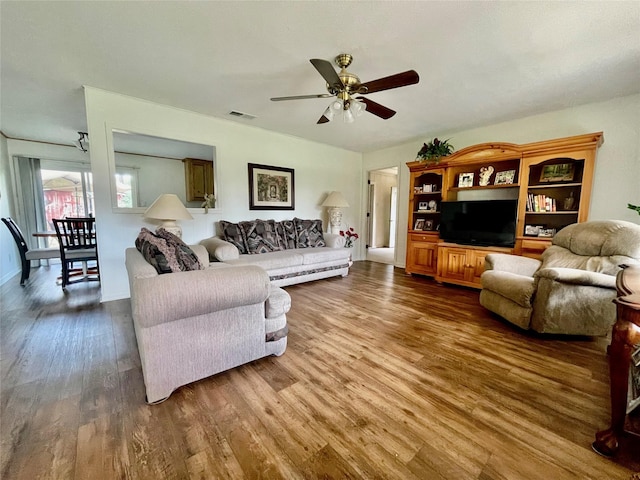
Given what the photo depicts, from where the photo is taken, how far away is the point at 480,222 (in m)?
3.70

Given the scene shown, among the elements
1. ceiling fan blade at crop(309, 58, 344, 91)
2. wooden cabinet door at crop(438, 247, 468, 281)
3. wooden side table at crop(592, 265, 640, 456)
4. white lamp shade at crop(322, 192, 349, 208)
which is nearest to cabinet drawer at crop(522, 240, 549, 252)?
wooden cabinet door at crop(438, 247, 468, 281)

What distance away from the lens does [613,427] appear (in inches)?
44.9

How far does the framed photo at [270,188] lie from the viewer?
4270 millimetres

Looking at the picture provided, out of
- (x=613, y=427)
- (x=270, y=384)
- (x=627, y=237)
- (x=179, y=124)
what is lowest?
(x=270, y=384)

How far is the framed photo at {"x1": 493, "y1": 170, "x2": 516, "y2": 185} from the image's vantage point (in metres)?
3.58

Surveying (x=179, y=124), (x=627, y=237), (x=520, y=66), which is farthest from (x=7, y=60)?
(x=627, y=237)

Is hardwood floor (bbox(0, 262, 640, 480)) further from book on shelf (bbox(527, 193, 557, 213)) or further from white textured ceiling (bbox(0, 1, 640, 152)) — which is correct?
white textured ceiling (bbox(0, 1, 640, 152))

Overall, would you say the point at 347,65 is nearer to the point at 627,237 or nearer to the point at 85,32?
the point at 85,32

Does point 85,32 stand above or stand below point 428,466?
above

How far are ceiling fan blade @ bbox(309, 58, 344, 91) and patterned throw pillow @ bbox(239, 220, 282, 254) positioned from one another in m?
2.37

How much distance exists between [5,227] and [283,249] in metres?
4.44

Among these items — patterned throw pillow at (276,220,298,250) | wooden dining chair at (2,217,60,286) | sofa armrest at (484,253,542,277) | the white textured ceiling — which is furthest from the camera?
patterned throw pillow at (276,220,298,250)

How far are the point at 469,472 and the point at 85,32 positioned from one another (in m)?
3.60

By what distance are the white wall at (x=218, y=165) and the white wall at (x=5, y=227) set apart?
228cm
